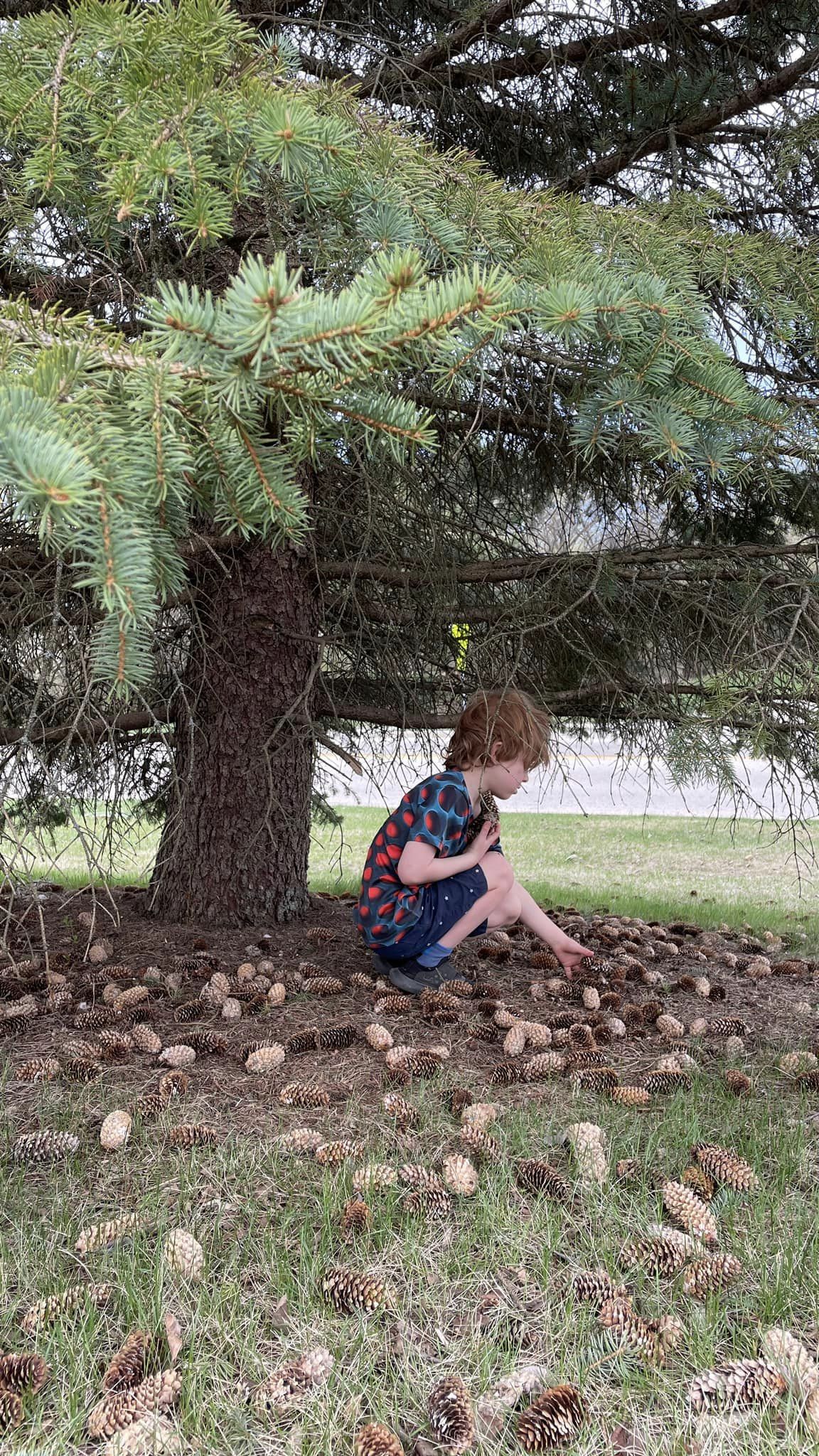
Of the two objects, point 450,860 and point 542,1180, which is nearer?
point 542,1180

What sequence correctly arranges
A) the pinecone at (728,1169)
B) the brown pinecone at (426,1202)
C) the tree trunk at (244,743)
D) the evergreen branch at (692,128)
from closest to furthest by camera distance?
the brown pinecone at (426,1202), the pinecone at (728,1169), the evergreen branch at (692,128), the tree trunk at (244,743)

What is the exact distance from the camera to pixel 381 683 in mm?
4066

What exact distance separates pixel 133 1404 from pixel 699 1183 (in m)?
1.08

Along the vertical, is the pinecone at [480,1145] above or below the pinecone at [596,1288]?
above

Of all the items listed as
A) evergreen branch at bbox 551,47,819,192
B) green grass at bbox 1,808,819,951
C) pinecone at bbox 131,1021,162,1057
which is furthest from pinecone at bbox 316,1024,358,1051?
evergreen branch at bbox 551,47,819,192

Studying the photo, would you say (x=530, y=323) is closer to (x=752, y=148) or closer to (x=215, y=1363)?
(x=215, y=1363)

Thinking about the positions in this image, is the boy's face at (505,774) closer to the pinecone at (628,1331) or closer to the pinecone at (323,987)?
the pinecone at (323,987)

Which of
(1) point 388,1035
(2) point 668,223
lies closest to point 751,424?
(2) point 668,223

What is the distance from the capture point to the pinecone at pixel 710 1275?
1.65 meters

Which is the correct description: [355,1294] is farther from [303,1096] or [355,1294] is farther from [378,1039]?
[378,1039]

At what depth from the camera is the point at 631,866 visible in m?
8.34

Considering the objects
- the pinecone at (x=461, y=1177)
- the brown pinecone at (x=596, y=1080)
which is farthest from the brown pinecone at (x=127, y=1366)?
the brown pinecone at (x=596, y=1080)

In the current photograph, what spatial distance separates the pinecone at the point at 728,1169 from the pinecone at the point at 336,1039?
946 millimetres

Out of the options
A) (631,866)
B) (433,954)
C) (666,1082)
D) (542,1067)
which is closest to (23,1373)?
(542,1067)
